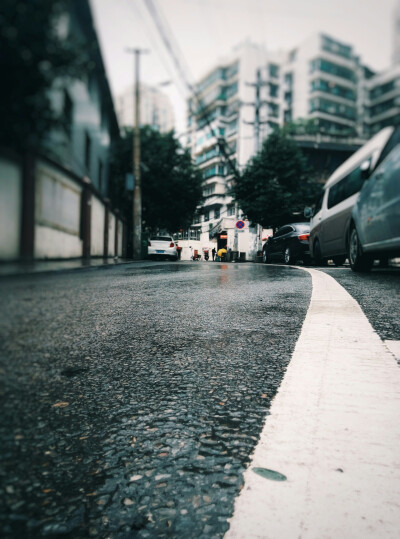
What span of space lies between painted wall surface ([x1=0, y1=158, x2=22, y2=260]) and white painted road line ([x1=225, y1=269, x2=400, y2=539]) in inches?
27.1

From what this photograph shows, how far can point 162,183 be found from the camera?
1.06 meters

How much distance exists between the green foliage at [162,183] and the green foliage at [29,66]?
376 millimetres

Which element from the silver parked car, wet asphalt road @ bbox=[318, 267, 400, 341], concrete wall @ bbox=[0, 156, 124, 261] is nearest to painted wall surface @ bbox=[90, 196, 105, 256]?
concrete wall @ bbox=[0, 156, 124, 261]

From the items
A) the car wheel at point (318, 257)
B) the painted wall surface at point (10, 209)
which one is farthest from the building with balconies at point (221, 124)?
the car wheel at point (318, 257)

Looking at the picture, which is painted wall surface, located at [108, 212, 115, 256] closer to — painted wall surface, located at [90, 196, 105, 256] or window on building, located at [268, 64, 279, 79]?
painted wall surface, located at [90, 196, 105, 256]

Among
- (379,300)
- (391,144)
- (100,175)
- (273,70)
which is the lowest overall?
(379,300)

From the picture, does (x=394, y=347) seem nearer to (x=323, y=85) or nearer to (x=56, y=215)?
(x=323, y=85)

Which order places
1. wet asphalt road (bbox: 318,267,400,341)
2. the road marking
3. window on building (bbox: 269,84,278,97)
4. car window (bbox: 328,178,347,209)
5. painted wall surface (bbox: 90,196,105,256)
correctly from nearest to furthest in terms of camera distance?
painted wall surface (bbox: 90,196,105,256)
window on building (bbox: 269,84,278,97)
car window (bbox: 328,178,347,209)
the road marking
wet asphalt road (bbox: 318,267,400,341)

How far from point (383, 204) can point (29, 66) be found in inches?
34.5

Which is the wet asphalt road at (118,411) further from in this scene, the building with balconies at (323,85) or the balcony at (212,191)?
the building with balconies at (323,85)

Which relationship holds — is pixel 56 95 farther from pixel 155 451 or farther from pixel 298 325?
pixel 298 325

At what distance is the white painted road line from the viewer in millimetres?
856

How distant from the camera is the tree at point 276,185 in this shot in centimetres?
161

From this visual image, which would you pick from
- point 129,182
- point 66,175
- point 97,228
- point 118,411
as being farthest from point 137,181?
point 118,411
